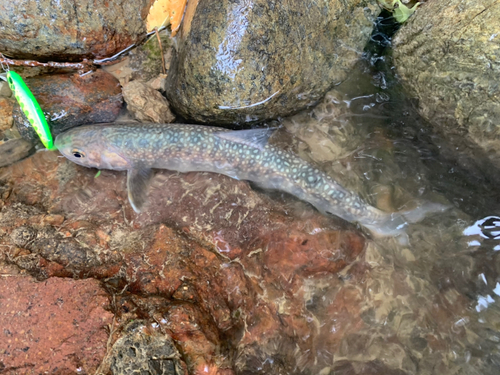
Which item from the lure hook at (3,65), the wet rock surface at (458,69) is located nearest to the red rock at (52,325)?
the lure hook at (3,65)

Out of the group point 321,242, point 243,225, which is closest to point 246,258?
point 243,225

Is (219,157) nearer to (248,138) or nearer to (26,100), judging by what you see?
(248,138)

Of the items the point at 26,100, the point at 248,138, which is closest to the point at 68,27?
the point at 26,100

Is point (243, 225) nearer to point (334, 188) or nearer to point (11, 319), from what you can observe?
point (334, 188)

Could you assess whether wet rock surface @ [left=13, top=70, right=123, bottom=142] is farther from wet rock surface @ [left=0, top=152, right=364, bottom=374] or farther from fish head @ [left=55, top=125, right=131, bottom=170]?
wet rock surface @ [left=0, top=152, right=364, bottom=374]

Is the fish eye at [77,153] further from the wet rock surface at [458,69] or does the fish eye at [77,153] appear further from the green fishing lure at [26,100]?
the wet rock surface at [458,69]
